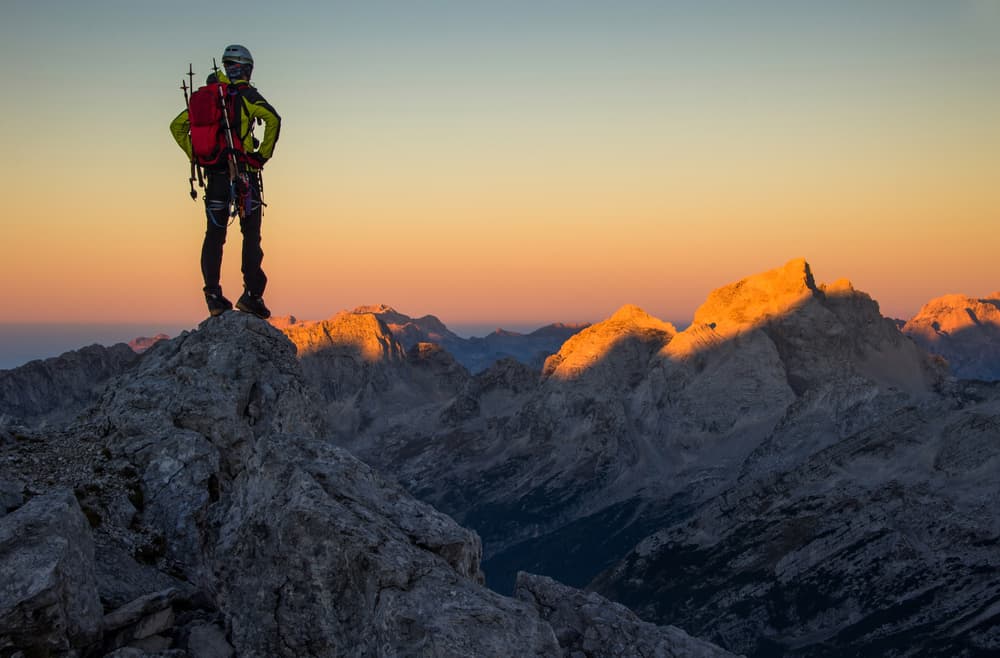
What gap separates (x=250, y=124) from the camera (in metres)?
22.1

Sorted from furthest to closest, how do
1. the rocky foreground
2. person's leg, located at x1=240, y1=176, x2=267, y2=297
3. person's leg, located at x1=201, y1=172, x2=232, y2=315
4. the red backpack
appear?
person's leg, located at x1=240, y1=176, x2=267, y2=297 < person's leg, located at x1=201, y1=172, x2=232, y2=315 < the red backpack < the rocky foreground

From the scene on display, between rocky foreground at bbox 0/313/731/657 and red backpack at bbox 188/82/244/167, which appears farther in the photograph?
red backpack at bbox 188/82/244/167

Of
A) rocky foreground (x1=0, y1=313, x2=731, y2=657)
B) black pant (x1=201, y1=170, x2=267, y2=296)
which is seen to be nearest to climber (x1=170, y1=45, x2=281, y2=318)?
black pant (x1=201, y1=170, x2=267, y2=296)

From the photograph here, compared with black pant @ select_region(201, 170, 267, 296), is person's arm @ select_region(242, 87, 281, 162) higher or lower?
higher

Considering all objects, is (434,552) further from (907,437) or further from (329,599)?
(907,437)

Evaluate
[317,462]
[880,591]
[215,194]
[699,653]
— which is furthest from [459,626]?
[880,591]

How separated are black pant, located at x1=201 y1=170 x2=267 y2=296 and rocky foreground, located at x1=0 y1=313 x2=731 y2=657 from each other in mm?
2761

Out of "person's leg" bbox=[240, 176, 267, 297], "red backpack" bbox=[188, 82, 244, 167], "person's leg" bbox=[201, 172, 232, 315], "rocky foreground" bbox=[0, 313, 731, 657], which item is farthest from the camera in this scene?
"person's leg" bbox=[240, 176, 267, 297]

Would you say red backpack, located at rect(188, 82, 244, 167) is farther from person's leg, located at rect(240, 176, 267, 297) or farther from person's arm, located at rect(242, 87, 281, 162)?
person's leg, located at rect(240, 176, 267, 297)

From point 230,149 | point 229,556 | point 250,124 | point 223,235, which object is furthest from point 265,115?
Answer: point 229,556

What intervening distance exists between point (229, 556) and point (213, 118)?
10071mm

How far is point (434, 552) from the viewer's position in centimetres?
1659

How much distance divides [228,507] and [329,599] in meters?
2.93

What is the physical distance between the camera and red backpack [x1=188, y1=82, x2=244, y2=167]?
2164 cm
